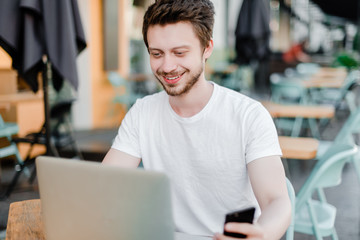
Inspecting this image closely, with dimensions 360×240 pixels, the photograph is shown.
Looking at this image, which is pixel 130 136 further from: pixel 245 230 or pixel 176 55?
pixel 245 230

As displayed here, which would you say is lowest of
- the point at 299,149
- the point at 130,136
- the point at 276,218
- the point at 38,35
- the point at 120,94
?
the point at 120,94

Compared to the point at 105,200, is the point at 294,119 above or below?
below

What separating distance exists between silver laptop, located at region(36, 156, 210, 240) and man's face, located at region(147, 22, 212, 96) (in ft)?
2.19

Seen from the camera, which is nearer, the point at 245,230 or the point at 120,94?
the point at 245,230

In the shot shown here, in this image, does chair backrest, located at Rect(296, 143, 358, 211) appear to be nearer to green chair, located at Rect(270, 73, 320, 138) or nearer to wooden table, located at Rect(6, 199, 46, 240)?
wooden table, located at Rect(6, 199, 46, 240)

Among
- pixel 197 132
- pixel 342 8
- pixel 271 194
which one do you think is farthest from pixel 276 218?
pixel 342 8

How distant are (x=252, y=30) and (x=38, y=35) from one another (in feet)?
13.1

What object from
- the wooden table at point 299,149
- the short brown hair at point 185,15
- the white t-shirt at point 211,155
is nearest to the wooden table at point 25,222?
the white t-shirt at point 211,155

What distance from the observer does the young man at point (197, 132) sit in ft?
4.76

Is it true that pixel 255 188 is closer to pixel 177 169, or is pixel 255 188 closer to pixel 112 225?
pixel 177 169

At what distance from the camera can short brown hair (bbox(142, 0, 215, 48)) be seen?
4.76ft

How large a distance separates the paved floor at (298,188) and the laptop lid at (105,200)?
2138mm

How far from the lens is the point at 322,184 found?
203cm

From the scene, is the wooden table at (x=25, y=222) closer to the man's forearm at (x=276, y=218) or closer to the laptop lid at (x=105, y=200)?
the laptop lid at (x=105, y=200)
